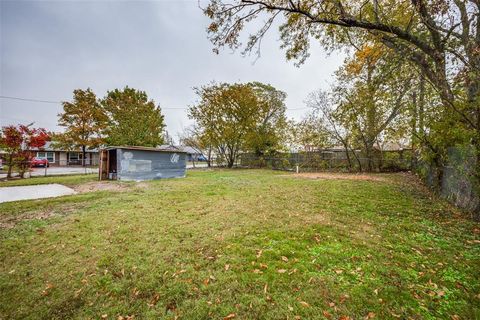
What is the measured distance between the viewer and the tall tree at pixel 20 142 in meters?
12.4

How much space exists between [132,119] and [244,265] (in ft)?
69.6

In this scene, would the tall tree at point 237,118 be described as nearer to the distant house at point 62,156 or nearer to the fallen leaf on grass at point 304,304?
the fallen leaf on grass at point 304,304

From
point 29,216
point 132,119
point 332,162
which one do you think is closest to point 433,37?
point 29,216

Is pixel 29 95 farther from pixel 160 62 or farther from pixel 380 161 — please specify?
pixel 380 161

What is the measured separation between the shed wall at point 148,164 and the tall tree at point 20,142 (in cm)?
772

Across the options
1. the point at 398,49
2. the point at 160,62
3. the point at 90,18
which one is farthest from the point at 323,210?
the point at 160,62

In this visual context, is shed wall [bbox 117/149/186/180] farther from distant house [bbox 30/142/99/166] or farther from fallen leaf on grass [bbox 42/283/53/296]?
distant house [bbox 30/142/99/166]

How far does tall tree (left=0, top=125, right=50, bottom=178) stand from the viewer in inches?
487

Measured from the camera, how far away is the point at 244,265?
272 centimetres

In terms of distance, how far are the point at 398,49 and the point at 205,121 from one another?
18.2 m

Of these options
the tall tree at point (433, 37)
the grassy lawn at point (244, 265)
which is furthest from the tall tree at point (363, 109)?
the grassy lawn at point (244, 265)

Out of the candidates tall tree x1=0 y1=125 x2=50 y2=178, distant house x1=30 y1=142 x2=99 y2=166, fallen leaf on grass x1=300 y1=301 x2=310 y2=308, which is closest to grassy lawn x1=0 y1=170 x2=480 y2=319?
fallen leaf on grass x1=300 y1=301 x2=310 y2=308

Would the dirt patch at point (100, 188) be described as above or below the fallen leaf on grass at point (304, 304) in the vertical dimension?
above

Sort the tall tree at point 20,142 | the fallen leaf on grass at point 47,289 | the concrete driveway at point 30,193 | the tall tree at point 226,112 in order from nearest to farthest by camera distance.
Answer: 1. the fallen leaf on grass at point 47,289
2. the concrete driveway at point 30,193
3. the tall tree at point 20,142
4. the tall tree at point 226,112
